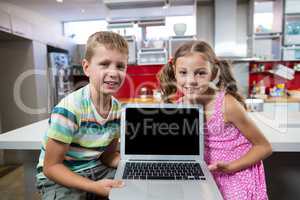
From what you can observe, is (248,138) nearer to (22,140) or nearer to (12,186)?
(22,140)

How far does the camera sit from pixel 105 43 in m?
0.74

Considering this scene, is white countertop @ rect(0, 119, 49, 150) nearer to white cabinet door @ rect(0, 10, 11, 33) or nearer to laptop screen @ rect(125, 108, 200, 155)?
laptop screen @ rect(125, 108, 200, 155)

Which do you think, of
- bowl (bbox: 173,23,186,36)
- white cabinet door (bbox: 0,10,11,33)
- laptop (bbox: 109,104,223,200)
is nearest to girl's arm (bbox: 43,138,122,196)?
laptop (bbox: 109,104,223,200)

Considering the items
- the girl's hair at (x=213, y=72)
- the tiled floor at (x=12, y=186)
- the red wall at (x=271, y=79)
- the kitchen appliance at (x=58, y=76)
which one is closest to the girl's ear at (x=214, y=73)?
the girl's hair at (x=213, y=72)

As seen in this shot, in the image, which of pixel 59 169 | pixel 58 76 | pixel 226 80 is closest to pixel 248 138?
pixel 226 80

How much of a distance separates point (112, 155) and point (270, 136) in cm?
63

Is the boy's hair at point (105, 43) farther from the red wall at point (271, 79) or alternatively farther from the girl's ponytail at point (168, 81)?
the red wall at point (271, 79)

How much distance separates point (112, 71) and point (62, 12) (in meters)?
3.50

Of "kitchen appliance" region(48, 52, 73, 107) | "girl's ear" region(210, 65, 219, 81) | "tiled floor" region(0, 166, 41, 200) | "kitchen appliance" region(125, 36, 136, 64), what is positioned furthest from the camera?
"kitchen appliance" region(48, 52, 73, 107)

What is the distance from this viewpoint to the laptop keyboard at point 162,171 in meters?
0.66

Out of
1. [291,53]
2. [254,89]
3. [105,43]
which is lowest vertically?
[254,89]

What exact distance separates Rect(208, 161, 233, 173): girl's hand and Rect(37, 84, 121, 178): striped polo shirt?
13.9 inches

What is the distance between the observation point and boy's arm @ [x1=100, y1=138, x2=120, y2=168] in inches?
33.8
